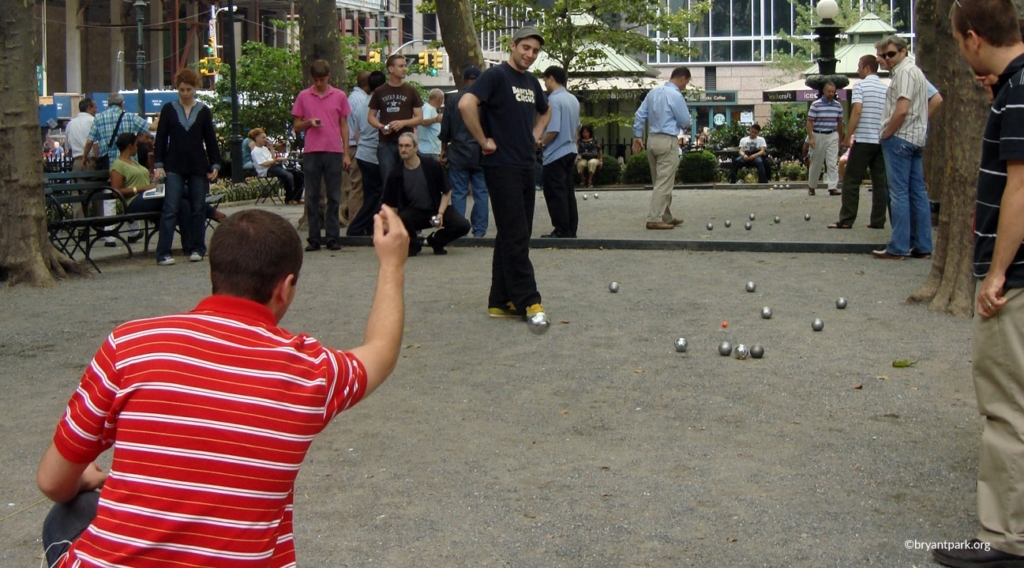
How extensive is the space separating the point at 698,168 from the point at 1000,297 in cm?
2447

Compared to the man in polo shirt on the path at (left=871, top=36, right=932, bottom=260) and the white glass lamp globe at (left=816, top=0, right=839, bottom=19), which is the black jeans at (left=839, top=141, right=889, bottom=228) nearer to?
the man in polo shirt on the path at (left=871, top=36, right=932, bottom=260)

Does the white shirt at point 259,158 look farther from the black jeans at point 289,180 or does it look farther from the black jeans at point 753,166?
the black jeans at point 753,166

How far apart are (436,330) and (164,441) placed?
6.40 meters

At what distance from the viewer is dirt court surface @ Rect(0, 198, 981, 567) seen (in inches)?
179

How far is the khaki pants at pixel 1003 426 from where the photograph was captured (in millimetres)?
4047

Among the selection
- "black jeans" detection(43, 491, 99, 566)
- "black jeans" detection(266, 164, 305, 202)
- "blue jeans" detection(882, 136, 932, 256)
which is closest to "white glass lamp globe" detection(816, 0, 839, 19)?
"black jeans" detection(266, 164, 305, 202)

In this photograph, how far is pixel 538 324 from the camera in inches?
336

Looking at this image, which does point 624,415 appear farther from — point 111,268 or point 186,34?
point 186,34

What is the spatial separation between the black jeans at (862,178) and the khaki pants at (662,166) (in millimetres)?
2076

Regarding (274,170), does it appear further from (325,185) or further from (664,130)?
(664,130)

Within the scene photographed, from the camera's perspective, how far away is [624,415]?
6336 millimetres

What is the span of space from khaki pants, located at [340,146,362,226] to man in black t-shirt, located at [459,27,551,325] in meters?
8.49

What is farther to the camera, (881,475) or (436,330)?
(436,330)

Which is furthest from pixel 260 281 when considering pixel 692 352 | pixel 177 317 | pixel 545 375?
pixel 692 352
